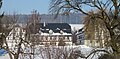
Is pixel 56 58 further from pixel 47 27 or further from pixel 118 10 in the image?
pixel 47 27

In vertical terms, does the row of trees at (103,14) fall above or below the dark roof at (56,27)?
above

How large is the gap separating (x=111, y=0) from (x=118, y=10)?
565 mm

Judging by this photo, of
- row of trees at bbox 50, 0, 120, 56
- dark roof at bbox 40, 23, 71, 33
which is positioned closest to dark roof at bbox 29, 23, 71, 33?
dark roof at bbox 40, 23, 71, 33

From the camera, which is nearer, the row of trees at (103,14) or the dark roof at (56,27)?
the row of trees at (103,14)

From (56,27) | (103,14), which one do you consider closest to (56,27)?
(56,27)

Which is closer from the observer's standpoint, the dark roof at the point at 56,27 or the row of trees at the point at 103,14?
the row of trees at the point at 103,14

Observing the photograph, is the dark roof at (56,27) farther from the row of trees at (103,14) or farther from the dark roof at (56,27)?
the row of trees at (103,14)

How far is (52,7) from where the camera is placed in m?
15.4

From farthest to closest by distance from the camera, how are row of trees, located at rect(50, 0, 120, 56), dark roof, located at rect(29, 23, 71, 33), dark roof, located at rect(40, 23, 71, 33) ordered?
1. dark roof, located at rect(40, 23, 71, 33)
2. dark roof, located at rect(29, 23, 71, 33)
3. row of trees, located at rect(50, 0, 120, 56)

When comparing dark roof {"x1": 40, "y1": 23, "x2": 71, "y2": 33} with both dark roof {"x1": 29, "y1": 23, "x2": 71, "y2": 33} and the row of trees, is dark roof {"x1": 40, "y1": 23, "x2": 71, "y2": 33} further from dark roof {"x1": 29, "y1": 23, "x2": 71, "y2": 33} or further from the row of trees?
the row of trees

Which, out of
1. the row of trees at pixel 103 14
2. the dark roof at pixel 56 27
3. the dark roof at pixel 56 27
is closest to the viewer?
the row of trees at pixel 103 14

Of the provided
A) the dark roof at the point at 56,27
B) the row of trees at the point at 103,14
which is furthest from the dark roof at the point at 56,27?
the row of trees at the point at 103,14

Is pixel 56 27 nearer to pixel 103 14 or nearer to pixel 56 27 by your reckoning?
pixel 56 27

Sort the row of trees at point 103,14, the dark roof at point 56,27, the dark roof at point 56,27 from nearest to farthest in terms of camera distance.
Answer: the row of trees at point 103,14 < the dark roof at point 56,27 < the dark roof at point 56,27
